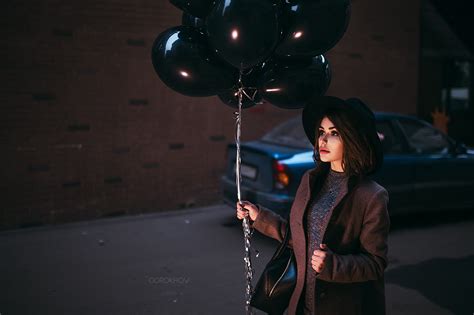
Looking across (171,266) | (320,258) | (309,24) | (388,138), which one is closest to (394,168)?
(388,138)

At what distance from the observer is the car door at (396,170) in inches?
245

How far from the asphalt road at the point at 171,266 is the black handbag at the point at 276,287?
6.06 feet

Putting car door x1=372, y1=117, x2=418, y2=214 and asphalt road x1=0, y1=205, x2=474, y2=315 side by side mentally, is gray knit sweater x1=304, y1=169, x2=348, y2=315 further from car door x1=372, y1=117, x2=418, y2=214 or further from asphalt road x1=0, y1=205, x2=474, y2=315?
car door x1=372, y1=117, x2=418, y2=214

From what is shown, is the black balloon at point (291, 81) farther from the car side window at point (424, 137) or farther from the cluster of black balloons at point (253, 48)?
the car side window at point (424, 137)

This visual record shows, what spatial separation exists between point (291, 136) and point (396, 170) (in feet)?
4.48

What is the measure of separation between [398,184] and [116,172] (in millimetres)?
3898

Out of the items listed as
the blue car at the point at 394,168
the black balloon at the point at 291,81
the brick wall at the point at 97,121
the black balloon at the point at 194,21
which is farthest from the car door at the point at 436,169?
the black balloon at the point at 194,21

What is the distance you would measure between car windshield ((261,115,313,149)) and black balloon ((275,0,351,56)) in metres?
3.29

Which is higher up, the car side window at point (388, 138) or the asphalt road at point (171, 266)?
the car side window at point (388, 138)

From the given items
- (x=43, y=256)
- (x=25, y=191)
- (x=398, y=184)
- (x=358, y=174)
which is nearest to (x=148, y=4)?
(x=25, y=191)

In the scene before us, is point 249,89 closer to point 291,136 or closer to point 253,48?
point 253,48

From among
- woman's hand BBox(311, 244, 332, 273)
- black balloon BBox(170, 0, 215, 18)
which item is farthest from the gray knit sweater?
black balloon BBox(170, 0, 215, 18)

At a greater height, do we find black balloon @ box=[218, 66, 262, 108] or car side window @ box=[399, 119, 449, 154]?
black balloon @ box=[218, 66, 262, 108]

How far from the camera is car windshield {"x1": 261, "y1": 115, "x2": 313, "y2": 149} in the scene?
20.3 ft
